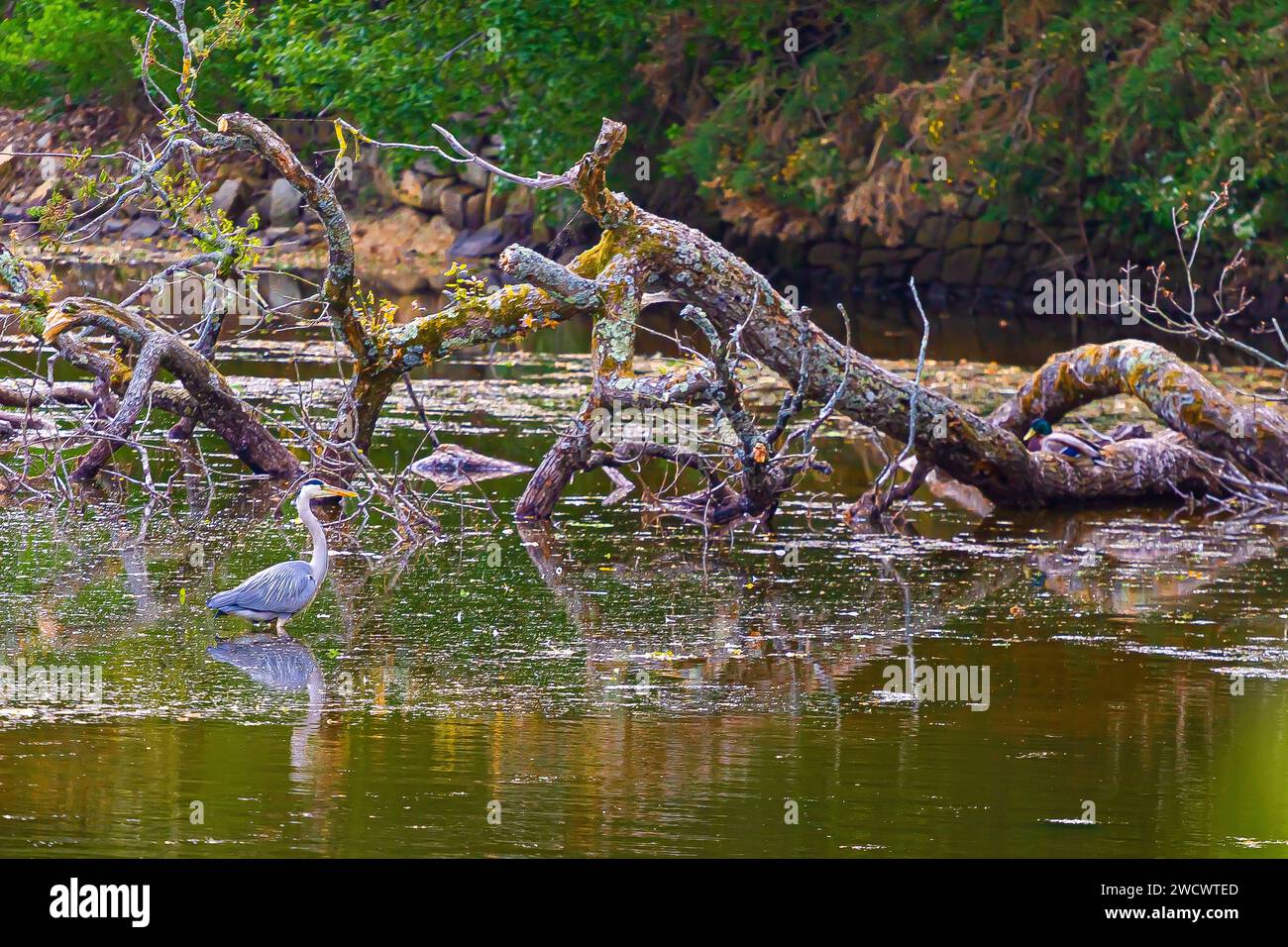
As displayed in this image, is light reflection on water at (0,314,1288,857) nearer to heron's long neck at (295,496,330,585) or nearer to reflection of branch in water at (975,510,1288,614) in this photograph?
reflection of branch in water at (975,510,1288,614)

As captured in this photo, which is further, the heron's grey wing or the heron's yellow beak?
the heron's yellow beak

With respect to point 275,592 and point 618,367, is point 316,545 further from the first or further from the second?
point 618,367

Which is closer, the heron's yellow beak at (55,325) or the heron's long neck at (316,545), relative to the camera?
the heron's long neck at (316,545)

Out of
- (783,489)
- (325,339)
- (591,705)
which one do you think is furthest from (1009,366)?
(591,705)

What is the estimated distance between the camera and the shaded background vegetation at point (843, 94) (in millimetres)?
→ 22922

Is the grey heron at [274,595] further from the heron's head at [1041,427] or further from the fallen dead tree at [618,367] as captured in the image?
the heron's head at [1041,427]

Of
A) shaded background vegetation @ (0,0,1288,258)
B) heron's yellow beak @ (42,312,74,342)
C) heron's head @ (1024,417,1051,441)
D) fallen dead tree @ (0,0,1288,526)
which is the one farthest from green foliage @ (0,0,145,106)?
heron's head @ (1024,417,1051,441)

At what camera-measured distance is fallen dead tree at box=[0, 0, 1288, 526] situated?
1104cm

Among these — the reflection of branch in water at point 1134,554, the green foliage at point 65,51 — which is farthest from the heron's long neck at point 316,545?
the green foliage at point 65,51

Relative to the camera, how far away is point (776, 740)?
295 inches

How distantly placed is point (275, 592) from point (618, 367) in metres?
3.15

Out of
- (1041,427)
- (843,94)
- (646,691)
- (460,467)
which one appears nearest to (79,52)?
(843,94)

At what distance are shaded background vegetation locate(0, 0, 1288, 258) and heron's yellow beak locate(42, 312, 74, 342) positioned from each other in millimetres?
11729

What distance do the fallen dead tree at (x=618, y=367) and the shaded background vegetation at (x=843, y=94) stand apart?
31.6 ft
